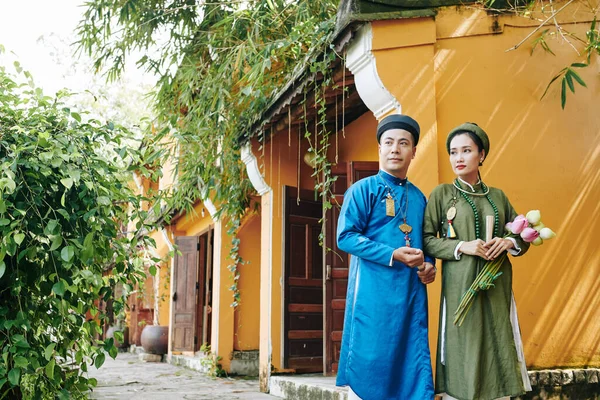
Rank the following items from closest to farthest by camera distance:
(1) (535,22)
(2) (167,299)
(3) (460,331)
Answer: (3) (460,331) < (1) (535,22) < (2) (167,299)

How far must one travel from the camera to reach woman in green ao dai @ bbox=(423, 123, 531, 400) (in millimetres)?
2672

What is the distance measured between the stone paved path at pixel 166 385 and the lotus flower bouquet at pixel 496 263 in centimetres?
378

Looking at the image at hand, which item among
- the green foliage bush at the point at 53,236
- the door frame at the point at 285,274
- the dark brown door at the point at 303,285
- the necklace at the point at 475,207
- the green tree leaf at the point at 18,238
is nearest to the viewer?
the necklace at the point at 475,207

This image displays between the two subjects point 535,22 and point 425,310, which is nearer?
point 425,310

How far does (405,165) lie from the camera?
2.92 metres

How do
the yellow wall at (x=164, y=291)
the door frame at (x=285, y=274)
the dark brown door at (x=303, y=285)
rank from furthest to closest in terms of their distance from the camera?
the yellow wall at (x=164, y=291) < the dark brown door at (x=303, y=285) < the door frame at (x=285, y=274)

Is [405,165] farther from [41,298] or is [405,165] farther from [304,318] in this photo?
[304,318]

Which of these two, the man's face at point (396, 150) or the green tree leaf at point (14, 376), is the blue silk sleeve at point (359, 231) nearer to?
the man's face at point (396, 150)

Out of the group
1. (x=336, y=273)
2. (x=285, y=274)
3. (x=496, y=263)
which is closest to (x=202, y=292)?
(x=285, y=274)

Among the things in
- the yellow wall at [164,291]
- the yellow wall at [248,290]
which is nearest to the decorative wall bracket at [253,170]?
the yellow wall at [248,290]

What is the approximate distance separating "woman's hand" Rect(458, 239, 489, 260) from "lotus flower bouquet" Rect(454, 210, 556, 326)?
68 millimetres

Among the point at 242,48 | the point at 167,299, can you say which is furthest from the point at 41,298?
the point at 167,299

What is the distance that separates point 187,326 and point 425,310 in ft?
27.4

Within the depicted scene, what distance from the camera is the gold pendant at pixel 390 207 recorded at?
2.84m
